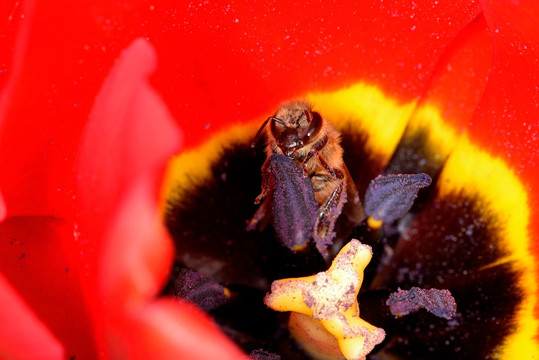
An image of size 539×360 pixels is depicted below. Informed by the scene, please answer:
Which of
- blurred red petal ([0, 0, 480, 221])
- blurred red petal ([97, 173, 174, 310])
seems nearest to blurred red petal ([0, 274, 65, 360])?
blurred red petal ([97, 173, 174, 310])

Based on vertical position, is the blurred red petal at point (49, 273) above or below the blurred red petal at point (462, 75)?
below

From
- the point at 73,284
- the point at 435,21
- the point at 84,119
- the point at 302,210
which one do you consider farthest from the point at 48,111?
the point at 435,21

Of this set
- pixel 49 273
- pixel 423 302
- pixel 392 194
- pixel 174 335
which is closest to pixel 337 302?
pixel 423 302

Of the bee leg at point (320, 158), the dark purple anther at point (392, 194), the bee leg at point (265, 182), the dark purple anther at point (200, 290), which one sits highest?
the bee leg at point (320, 158)

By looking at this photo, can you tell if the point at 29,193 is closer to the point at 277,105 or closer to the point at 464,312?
the point at 277,105

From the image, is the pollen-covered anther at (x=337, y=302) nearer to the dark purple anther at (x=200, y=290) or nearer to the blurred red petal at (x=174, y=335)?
the dark purple anther at (x=200, y=290)

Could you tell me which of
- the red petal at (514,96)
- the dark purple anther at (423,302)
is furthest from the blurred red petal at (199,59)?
the dark purple anther at (423,302)

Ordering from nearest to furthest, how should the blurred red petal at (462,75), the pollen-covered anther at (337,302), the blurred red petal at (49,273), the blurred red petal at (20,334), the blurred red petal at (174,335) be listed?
1. the blurred red petal at (174,335)
2. the blurred red petal at (20,334)
3. the blurred red petal at (49,273)
4. the pollen-covered anther at (337,302)
5. the blurred red petal at (462,75)
